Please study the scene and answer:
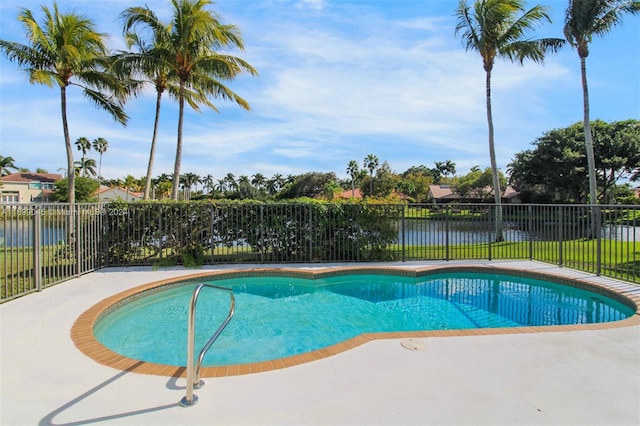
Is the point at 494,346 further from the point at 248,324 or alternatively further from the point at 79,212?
the point at 79,212

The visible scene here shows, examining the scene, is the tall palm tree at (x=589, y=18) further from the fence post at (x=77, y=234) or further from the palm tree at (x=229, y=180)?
the palm tree at (x=229, y=180)

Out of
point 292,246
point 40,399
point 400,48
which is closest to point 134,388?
point 40,399

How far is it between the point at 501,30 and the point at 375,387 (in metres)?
15.8

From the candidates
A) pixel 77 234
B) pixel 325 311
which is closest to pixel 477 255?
pixel 325 311

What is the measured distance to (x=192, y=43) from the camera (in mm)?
11852

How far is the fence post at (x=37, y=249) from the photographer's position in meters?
6.49

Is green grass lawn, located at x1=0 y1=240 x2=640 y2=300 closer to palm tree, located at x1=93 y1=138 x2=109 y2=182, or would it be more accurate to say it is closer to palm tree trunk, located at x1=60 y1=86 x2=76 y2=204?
palm tree trunk, located at x1=60 y1=86 x2=76 y2=204

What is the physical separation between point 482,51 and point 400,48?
21.0 feet

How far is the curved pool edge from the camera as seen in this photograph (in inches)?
141

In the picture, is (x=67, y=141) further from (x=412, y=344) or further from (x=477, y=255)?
(x=477, y=255)

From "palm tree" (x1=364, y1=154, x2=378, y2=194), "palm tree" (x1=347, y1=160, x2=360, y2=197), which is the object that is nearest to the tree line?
"palm tree" (x1=364, y1=154, x2=378, y2=194)

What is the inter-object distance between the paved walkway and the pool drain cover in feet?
0.27

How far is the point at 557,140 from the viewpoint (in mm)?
28203

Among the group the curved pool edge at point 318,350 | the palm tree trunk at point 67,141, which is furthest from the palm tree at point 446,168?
the palm tree trunk at point 67,141
